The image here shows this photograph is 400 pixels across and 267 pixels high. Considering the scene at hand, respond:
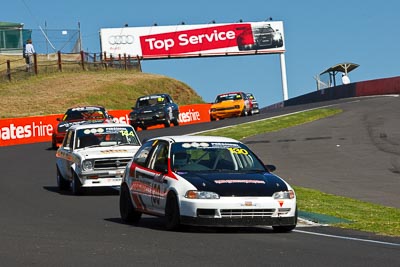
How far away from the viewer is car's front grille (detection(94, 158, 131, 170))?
22047mm

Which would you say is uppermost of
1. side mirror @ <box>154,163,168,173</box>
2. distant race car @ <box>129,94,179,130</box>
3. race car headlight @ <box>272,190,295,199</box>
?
distant race car @ <box>129,94,179,130</box>

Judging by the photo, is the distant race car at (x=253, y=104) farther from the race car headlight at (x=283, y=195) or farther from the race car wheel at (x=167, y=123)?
the race car headlight at (x=283, y=195)

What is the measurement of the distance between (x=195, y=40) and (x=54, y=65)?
30416 millimetres

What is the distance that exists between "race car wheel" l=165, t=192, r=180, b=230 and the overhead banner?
90.7 metres

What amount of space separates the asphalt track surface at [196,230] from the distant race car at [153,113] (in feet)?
47.6

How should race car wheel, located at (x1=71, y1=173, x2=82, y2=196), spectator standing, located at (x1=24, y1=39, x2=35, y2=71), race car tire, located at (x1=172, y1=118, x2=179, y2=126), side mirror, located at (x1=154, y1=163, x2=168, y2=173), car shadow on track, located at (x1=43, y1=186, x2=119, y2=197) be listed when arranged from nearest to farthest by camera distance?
1. side mirror, located at (x1=154, y1=163, x2=168, y2=173)
2. race car wheel, located at (x1=71, y1=173, x2=82, y2=196)
3. car shadow on track, located at (x1=43, y1=186, x2=119, y2=197)
4. race car tire, located at (x1=172, y1=118, x2=179, y2=126)
5. spectator standing, located at (x1=24, y1=39, x2=35, y2=71)

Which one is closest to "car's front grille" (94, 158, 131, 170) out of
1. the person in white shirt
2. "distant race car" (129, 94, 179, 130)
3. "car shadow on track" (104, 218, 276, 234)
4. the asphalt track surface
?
the asphalt track surface

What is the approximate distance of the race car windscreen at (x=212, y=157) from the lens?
49.0 feet

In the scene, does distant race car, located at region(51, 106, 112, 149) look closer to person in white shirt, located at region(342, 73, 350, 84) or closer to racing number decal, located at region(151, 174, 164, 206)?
racing number decal, located at region(151, 174, 164, 206)

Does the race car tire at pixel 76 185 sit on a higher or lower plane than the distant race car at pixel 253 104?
lower

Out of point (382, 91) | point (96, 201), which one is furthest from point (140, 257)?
point (382, 91)

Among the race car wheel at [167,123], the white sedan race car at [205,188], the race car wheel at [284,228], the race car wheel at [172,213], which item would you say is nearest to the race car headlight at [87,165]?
the white sedan race car at [205,188]

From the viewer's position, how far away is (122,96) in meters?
78.6

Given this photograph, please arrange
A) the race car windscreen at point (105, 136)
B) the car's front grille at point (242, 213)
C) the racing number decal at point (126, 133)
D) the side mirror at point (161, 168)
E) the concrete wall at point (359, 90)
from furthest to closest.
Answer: the concrete wall at point (359, 90)
the racing number decal at point (126, 133)
the race car windscreen at point (105, 136)
the side mirror at point (161, 168)
the car's front grille at point (242, 213)
